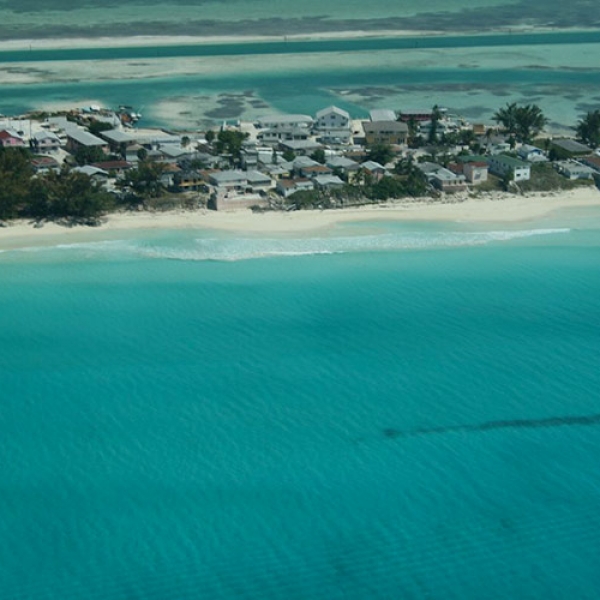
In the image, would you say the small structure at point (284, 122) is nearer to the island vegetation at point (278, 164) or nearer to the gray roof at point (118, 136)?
the island vegetation at point (278, 164)

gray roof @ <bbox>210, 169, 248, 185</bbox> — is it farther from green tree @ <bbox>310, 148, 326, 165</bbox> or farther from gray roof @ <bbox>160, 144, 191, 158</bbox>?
green tree @ <bbox>310, 148, 326, 165</bbox>

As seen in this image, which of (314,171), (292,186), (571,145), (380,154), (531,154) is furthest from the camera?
(571,145)

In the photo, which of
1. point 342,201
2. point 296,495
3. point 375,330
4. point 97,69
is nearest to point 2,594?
point 296,495

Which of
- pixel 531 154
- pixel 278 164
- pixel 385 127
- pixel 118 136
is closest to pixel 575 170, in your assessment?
pixel 531 154

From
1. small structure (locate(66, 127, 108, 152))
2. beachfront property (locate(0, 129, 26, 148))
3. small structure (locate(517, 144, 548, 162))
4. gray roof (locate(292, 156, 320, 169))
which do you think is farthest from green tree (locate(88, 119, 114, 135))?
small structure (locate(517, 144, 548, 162))

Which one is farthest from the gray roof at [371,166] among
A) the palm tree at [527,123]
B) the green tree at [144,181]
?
the green tree at [144,181]

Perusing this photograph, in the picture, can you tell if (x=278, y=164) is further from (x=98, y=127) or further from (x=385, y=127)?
(x=98, y=127)
